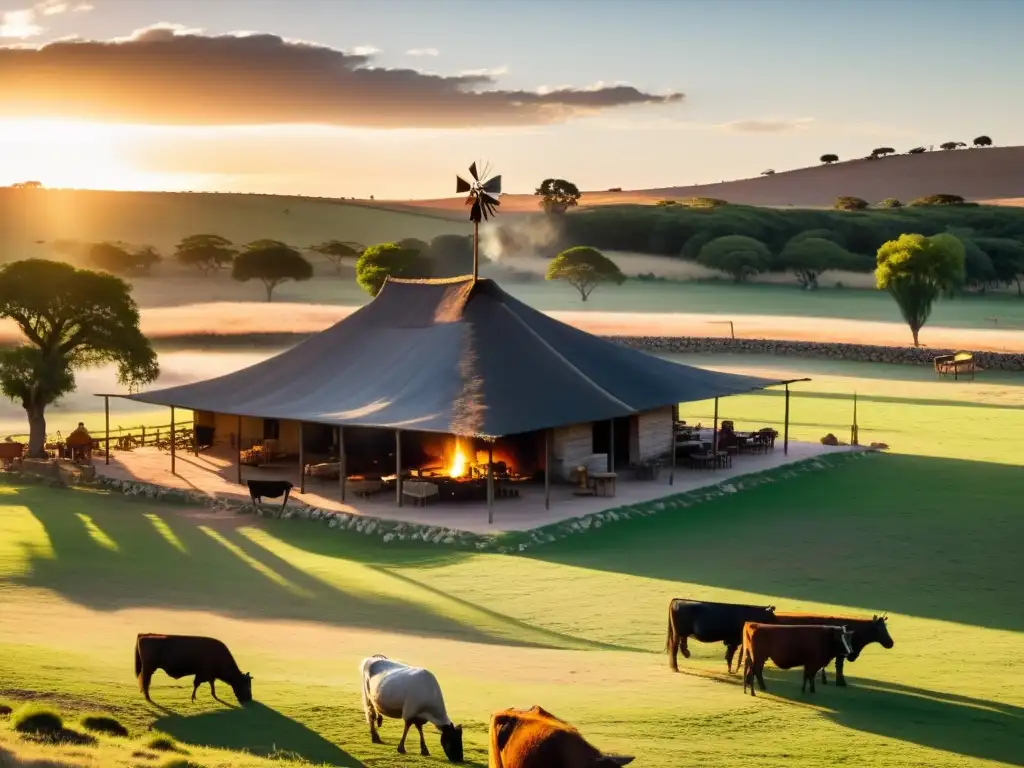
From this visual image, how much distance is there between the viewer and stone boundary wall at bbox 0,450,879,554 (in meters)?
30.4

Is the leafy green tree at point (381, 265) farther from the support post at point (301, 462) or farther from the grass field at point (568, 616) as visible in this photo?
the support post at point (301, 462)

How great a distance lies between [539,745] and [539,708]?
1.69 feet

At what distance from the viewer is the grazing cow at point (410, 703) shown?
15531mm

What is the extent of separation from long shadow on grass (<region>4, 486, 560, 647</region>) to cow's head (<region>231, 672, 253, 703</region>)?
228 inches

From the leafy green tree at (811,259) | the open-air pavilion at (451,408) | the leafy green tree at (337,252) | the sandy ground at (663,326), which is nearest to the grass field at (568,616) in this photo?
the open-air pavilion at (451,408)

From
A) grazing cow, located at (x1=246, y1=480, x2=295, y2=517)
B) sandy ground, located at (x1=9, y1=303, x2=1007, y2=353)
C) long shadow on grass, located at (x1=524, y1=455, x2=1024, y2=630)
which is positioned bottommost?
long shadow on grass, located at (x1=524, y1=455, x2=1024, y2=630)

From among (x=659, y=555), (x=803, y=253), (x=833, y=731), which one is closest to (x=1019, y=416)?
(x=659, y=555)

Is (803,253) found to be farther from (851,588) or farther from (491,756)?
(491,756)

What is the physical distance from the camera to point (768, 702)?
712 inches

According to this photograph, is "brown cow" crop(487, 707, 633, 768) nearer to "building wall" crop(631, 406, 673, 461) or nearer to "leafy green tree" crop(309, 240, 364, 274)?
"building wall" crop(631, 406, 673, 461)

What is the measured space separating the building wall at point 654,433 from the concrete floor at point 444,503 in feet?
2.56

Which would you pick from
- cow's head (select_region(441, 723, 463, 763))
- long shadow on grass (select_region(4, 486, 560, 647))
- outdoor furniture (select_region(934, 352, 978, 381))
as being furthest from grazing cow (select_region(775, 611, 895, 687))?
outdoor furniture (select_region(934, 352, 978, 381))

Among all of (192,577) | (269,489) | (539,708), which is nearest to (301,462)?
(269,489)

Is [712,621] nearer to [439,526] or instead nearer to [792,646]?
[792,646]
